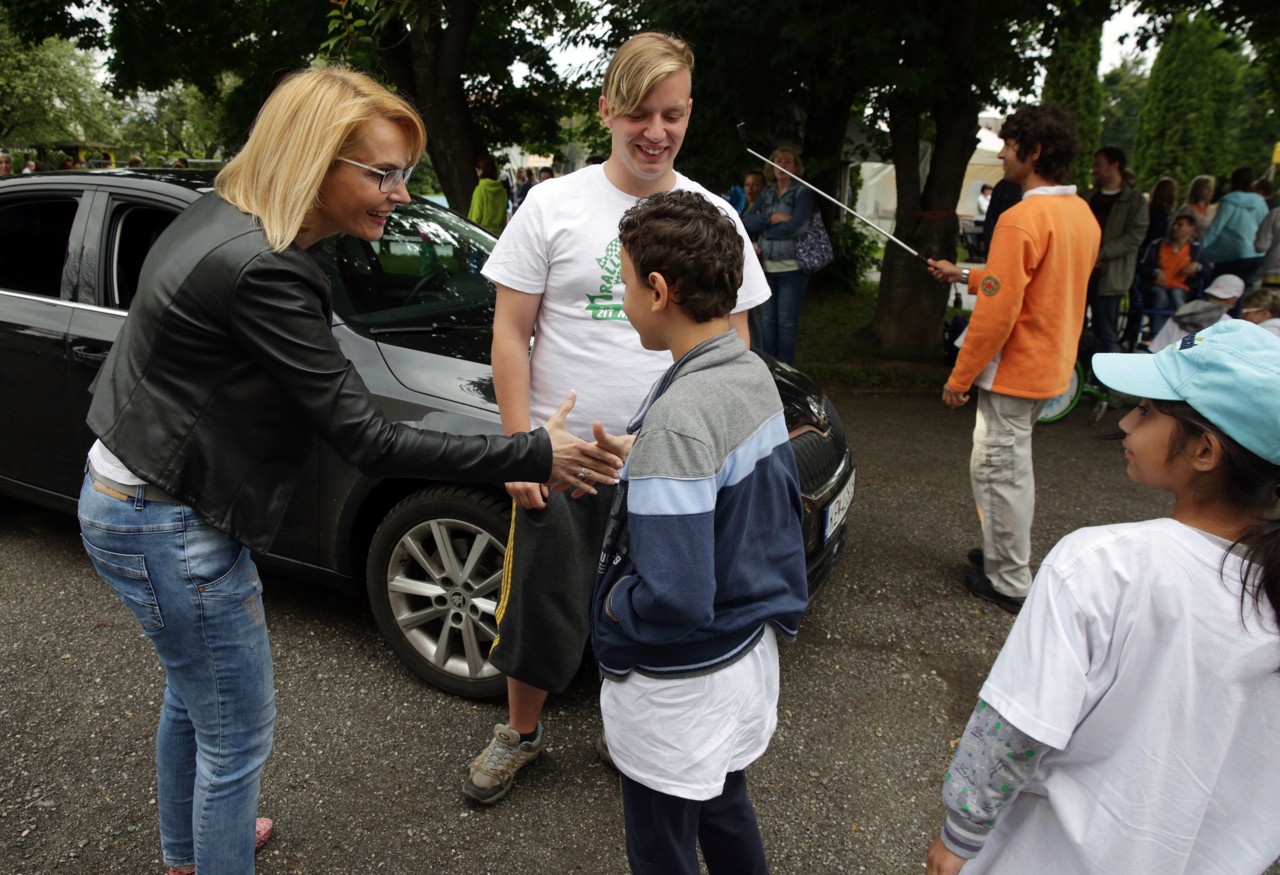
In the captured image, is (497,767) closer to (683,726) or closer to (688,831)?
(688,831)

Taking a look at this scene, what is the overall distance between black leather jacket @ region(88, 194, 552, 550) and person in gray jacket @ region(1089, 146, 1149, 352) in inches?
283

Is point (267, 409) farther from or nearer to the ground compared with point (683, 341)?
nearer to the ground

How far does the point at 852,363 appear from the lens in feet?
27.9

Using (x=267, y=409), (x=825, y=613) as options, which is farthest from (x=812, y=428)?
(x=267, y=409)

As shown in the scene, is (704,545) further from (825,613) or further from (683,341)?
(825,613)

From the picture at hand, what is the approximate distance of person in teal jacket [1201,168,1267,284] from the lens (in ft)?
25.6

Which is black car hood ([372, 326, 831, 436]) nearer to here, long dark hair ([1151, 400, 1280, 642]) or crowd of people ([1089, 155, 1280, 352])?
long dark hair ([1151, 400, 1280, 642])

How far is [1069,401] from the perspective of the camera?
709 centimetres

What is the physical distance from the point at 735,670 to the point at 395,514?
1.65 metres

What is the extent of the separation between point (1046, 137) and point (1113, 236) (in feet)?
15.1

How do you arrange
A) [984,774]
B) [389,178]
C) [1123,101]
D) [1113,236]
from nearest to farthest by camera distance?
1. [984,774]
2. [389,178]
3. [1113,236]
4. [1123,101]

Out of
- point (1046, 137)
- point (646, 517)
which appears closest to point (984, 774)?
point (646, 517)

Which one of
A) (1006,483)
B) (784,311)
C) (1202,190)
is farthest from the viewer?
(1202,190)

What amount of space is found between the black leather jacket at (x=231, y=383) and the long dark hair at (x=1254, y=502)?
51.9 inches
